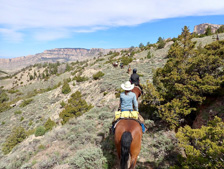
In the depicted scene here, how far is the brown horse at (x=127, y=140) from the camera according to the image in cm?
402

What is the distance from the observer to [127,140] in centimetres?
400

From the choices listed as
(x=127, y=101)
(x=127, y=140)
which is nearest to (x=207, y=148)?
(x=127, y=140)

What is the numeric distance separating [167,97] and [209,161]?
4487 millimetres

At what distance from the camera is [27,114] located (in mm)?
28078

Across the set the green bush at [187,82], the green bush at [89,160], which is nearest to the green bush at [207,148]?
the green bush at [187,82]

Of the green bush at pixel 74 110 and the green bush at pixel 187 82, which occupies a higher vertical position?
the green bush at pixel 187 82

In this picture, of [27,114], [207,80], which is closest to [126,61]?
[27,114]

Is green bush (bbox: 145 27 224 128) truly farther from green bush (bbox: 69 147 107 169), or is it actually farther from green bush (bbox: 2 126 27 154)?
green bush (bbox: 2 126 27 154)

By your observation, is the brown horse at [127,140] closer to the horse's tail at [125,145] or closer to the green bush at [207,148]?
the horse's tail at [125,145]

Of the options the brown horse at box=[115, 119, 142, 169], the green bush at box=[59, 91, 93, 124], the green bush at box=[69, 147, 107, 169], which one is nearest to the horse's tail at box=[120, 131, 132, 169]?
the brown horse at box=[115, 119, 142, 169]

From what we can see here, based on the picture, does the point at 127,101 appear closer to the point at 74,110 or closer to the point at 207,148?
the point at 207,148

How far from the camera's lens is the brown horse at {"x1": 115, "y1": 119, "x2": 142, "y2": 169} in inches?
158

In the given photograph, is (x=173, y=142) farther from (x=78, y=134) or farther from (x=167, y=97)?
(x=78, y=134)

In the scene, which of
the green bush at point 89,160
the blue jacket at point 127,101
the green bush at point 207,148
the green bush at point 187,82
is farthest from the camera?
the green bush at point 187,82
